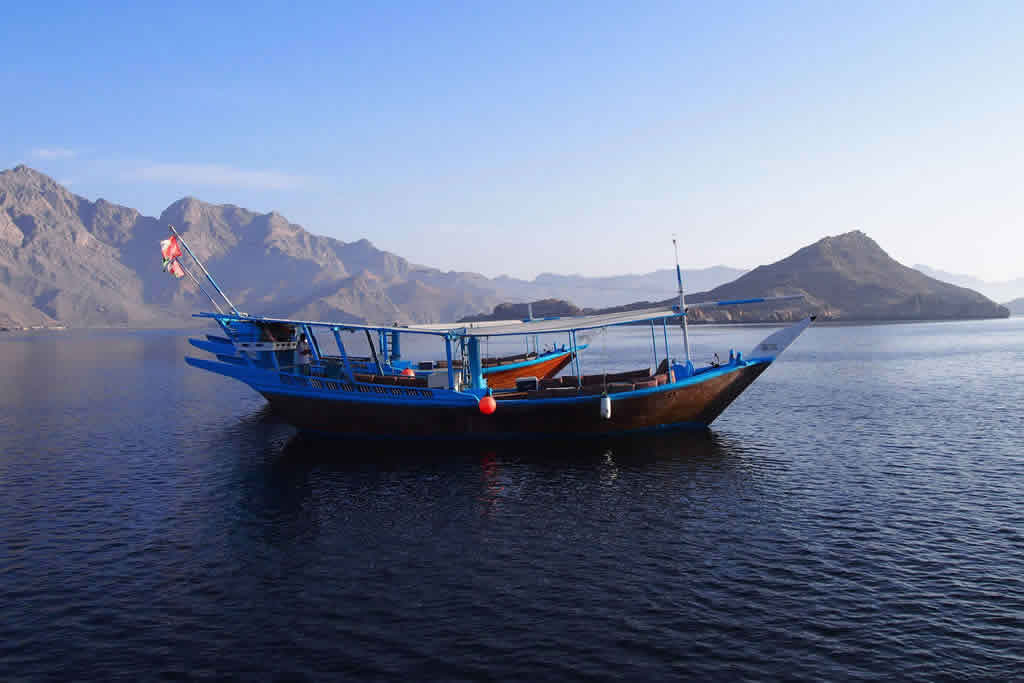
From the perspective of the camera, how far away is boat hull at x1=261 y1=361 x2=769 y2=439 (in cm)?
3823

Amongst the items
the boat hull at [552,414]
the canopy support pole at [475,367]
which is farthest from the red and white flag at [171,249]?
the canopy support pole at [475,367]

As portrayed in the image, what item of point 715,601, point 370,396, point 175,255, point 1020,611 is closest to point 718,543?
point 715,601

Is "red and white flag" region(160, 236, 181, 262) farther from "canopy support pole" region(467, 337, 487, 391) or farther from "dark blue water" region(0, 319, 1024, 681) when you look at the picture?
"canopy support pole" region(467, 337, 487, 391)

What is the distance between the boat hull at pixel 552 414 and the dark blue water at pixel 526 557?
1.42m

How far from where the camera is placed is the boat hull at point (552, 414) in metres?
38.2

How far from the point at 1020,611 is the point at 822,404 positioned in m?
38.9

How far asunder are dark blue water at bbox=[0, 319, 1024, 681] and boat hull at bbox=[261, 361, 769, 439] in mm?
1421

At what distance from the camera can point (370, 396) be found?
39.9 metres

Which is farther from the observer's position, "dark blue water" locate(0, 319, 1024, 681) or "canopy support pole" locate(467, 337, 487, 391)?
"canopy support pole" locate(467, 337, 487, 391)

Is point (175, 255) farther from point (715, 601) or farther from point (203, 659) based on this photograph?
point (715, 601)

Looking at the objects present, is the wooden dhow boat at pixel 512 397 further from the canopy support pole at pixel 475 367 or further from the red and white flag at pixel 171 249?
the red and white flag at pixel 171 249

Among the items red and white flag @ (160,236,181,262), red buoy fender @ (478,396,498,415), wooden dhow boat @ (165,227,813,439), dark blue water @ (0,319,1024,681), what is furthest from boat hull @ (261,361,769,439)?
red and white flag @ (160,236,181,262)

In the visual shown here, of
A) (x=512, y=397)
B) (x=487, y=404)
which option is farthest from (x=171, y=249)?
(x=512, y=397)

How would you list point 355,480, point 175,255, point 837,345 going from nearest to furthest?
point 355,480 < point 175,255 < point 837,345
